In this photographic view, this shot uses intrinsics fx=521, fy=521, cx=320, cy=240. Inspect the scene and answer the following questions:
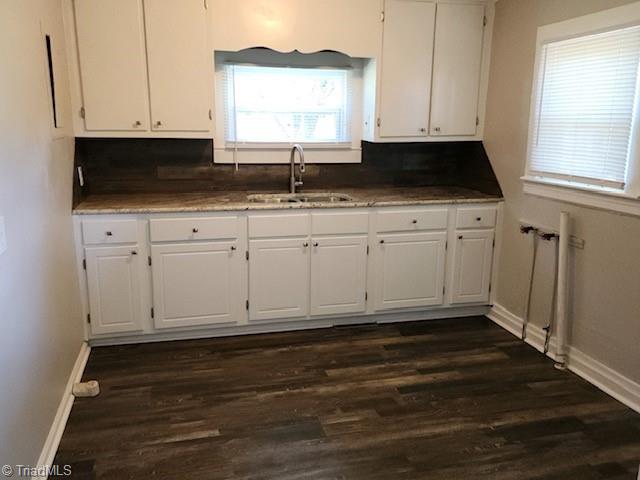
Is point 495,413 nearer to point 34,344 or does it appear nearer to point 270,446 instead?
point 270,446

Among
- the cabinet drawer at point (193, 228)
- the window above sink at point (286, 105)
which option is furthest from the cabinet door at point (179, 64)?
the cabinet drawer at point (193, 228)

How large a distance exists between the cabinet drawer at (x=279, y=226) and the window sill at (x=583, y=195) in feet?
4.95

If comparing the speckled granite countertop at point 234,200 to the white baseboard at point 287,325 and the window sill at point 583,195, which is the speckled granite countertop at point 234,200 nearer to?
the window sill at point 583,195

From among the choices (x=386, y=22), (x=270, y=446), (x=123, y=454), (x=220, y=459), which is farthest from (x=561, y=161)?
(x=123, y=454)

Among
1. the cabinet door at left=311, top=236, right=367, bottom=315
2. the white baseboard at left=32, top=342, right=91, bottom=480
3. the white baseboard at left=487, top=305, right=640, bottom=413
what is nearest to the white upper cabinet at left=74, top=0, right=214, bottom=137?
the cabinet door at left=311, top=236, right=367, bottom=315

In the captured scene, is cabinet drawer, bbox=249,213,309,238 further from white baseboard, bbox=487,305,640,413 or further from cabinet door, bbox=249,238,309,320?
white baseboard, bbox=487,305,640,413

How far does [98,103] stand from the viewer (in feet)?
10.7

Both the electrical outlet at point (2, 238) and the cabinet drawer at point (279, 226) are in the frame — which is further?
the cabinet drawer at point (279, 226)

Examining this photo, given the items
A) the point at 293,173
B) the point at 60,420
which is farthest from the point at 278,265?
the point at 60,420

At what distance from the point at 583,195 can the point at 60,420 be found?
3.01 meters

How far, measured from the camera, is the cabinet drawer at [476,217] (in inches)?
148

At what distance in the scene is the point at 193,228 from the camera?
3.29 metres

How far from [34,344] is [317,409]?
136cm

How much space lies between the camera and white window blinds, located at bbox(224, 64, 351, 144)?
Answer: 3828mm
